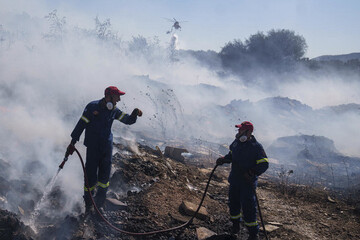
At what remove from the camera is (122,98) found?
1858cm

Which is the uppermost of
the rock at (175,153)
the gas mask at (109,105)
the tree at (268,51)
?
the tree at (268,51)

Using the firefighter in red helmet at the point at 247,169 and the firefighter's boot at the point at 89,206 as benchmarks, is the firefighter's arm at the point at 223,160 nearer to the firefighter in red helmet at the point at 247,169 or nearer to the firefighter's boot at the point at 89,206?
the firefighter in red helmet at the point at 247,169

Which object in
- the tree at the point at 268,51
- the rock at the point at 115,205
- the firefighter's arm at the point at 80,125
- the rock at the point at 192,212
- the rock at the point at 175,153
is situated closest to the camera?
the firefighter's arm at the point at 80,125

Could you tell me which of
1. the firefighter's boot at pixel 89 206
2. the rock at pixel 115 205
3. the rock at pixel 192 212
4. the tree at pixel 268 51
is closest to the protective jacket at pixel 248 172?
the rock at pixel 192 212

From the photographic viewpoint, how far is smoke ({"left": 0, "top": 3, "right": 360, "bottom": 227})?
249 inches

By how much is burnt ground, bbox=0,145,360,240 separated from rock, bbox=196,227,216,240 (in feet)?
0.25

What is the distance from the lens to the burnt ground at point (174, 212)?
3588mm

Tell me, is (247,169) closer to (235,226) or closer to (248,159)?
(248,159)

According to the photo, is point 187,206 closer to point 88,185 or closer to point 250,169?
point 250,169

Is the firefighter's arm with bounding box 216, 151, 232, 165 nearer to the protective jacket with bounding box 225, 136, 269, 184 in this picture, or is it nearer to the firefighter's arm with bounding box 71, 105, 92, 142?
the protective jacket with bounding box 225, 136, 269, 184

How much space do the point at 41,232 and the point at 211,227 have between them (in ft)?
8.37

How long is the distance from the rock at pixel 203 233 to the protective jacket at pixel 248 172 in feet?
1.88

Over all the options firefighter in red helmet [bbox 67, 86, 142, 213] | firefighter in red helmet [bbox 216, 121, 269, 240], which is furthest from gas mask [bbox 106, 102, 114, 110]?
firefighter in red helmet [bbox 216, 121, 269, 240]

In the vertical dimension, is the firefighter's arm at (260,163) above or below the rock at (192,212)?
above
